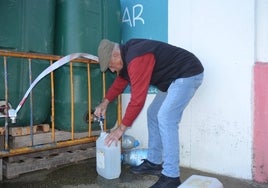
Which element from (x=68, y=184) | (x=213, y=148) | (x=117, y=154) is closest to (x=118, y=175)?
(x=117, y=154)

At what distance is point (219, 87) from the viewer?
2693 mm

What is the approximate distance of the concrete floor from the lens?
247cm

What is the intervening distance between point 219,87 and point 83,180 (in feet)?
4.68

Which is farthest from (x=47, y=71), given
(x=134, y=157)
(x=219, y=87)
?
(x=219, y=87)

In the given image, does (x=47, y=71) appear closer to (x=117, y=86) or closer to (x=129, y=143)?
(x=117, y=86)

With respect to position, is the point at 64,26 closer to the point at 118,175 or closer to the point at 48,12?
the point at 48,12

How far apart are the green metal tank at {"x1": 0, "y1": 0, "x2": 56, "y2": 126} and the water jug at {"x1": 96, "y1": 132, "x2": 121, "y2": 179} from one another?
0.73 metres

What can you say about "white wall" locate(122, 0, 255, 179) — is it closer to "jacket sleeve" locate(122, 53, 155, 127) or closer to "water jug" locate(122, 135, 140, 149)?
"water jug" locate(122, 135, 140, 149)

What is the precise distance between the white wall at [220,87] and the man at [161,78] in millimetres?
322

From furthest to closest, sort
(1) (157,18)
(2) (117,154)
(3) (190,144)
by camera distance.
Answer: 1. (1) (157,18)
2. (3) (190,144)
3. (2) (117,154)

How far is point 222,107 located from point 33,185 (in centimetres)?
172

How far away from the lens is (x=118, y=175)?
2.69 meters

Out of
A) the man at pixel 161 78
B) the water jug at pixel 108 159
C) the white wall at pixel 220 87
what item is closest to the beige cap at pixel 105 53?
the man at pixel 161 78

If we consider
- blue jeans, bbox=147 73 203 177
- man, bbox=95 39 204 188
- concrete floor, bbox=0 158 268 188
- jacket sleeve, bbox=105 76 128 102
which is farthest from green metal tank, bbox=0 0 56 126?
blue jeans, bbox=147 73 203 177
